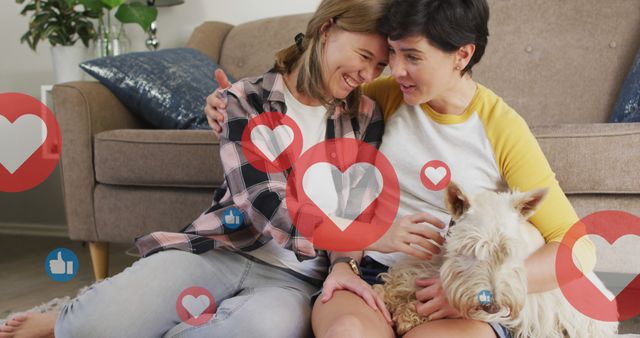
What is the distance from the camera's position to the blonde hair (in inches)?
51.3

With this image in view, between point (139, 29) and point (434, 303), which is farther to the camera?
point (139, 29)

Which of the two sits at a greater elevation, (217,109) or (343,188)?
(217,109)

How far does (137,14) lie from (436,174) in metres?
2.47

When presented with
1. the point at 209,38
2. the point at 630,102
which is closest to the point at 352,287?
the point at 630,102

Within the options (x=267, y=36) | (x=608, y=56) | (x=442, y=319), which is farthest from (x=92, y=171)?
(x=608, y=56)

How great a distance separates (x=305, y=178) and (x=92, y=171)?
126 cm

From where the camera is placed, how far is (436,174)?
1340 mm

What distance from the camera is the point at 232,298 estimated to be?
4.22 feet

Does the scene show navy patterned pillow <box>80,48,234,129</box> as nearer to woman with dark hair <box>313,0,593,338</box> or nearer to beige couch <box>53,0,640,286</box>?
beige couch <box>53,0,640,286</box>

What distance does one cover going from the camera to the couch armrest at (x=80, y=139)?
89.8 inches

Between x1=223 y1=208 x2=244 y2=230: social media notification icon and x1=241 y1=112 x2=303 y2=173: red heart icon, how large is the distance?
13 centimetres

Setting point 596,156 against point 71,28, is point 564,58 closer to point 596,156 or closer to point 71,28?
point 596,156

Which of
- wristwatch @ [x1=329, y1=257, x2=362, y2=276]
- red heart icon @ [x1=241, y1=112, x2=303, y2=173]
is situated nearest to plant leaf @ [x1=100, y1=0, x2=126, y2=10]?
red heart icon @ [x1=241, y1=112, x2=303, y2=173]

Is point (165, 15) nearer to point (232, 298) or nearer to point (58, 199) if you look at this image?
point (58, 199)
